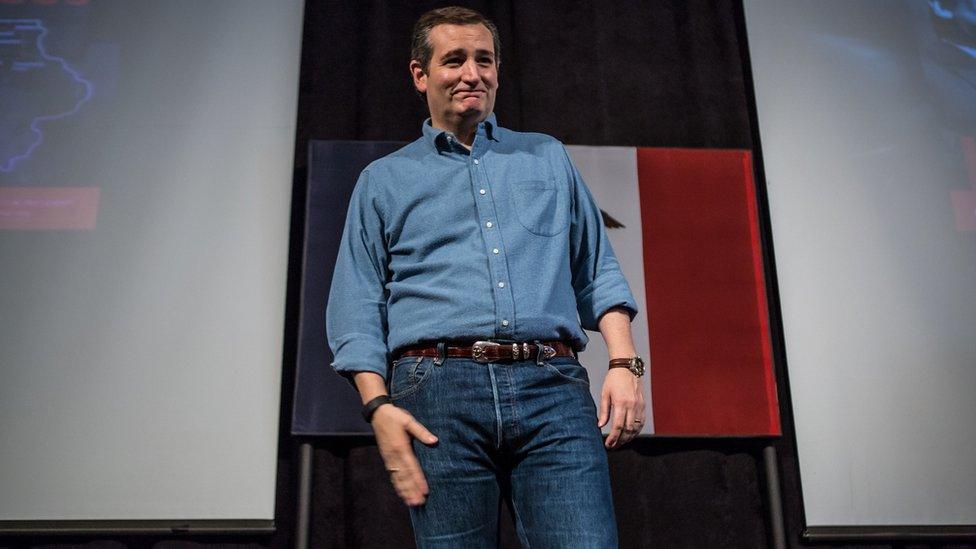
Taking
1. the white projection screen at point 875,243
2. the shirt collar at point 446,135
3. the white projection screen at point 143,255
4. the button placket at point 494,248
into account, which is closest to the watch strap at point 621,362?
the button placket at point 494,248

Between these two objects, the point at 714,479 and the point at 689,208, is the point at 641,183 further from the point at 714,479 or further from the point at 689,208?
the point at 714,479

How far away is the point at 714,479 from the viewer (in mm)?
2686

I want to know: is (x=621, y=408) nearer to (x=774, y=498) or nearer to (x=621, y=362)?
(x=621, y=362)

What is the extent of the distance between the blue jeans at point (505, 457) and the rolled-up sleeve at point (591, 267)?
0.57ft

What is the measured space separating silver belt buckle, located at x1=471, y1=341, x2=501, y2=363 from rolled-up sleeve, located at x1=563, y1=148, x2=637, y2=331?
0.21 m

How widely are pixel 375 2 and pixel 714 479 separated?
1933 millimetres

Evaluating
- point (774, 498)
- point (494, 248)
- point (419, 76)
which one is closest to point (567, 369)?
point (494, 248)

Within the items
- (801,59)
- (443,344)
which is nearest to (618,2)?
(801,59)

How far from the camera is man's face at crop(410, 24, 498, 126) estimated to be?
1427mm

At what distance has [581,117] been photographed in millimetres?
2965

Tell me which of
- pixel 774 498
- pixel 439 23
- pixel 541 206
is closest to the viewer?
pixel 541 206

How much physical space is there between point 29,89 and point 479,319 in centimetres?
222

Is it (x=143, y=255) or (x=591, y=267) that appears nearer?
(x=591, y=267)

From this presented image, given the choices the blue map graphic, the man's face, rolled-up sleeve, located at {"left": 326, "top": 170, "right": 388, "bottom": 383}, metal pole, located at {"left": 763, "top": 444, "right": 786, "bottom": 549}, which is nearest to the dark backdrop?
metal pole, located at {"left": 763, "top": 444, "right": 786, "bottom": 549}
